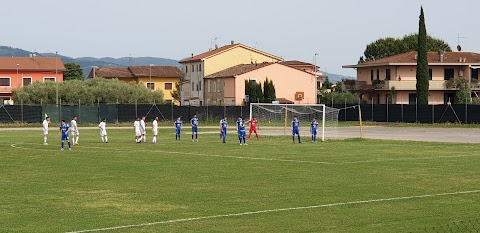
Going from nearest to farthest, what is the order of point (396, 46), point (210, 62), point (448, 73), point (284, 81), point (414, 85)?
point (414, 85), point (448, 73), point (284, 81), point (210, 62), point (396, 46)

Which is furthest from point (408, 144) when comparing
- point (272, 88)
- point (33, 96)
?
point (33, 96)

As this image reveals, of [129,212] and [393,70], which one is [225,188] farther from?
[393,70]

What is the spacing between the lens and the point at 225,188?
25031 millimetres

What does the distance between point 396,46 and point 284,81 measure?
155ft

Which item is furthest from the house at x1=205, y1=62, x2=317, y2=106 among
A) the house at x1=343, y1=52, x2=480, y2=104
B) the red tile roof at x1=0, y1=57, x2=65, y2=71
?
the red tile roof at x1=0, y1=57, x2=65, y2=71

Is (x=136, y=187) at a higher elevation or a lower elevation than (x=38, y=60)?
lower

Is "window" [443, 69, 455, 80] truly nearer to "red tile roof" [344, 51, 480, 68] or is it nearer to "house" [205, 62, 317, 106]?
"red tile roof" [344, 51, 480, 68]

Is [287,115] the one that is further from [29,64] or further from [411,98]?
[29,64]

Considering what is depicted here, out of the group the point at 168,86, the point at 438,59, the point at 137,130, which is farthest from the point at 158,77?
the point at 137,130

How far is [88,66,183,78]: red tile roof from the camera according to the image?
151163mm

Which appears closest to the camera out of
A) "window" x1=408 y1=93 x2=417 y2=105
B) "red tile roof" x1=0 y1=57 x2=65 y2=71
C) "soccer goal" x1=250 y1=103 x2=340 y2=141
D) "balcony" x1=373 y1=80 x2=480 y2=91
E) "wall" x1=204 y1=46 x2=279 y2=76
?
"soccer goal" x1=250 y1=103 x2=340 y2=141

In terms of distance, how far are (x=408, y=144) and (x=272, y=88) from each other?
51.7 metres

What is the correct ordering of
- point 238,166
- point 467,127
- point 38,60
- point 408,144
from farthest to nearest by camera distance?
point 38,60 → point 467,127 → point 408,144 → point 238,166

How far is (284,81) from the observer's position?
107m
